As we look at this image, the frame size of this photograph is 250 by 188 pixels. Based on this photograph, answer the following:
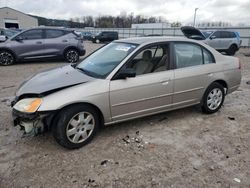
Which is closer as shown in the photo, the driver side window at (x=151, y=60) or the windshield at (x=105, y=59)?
the windshield at (x=105, y=59)

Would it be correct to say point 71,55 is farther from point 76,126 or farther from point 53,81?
point 76,126

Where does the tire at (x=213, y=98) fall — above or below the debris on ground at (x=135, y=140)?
above

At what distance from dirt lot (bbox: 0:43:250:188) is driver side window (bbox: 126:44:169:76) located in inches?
39.3

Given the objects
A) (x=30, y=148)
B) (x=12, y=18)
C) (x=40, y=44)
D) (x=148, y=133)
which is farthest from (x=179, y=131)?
(x=12, y=18)

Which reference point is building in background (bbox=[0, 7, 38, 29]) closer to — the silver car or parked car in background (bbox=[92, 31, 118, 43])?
parked car in background (bbox=[92, 31, 118, 43])

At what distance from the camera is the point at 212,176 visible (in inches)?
112

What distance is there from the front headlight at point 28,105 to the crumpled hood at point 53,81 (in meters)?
0.13

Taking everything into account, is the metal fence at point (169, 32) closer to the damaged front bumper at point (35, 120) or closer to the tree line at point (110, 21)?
the damaged front bumper at point (35, 120)

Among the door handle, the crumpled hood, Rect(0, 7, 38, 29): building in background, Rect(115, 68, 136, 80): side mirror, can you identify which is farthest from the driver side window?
Rect(0, 7, 38, 29): building in background

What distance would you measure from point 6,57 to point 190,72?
8.50m

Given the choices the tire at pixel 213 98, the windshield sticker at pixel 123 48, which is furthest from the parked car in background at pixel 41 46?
the tire at pixel 213 98

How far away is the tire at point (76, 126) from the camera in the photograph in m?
3.20

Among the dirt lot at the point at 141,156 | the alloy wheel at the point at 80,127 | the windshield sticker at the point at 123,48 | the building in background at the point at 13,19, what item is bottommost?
the dirt lot at the point at 141,156

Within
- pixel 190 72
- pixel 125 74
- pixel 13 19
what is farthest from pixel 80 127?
pixel 13 19
